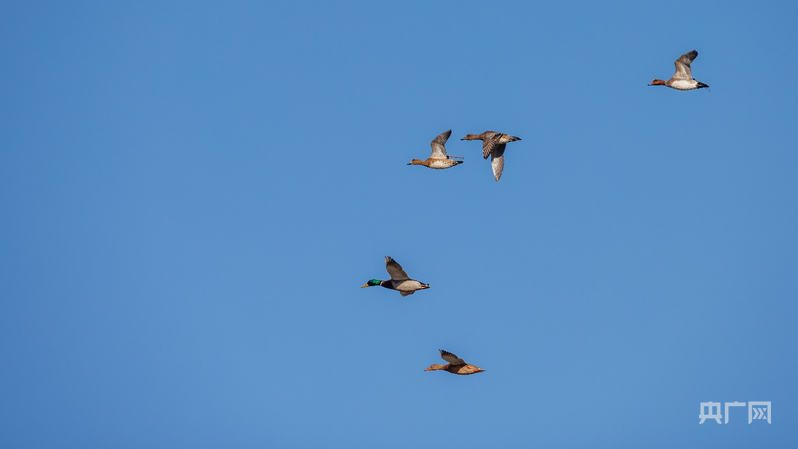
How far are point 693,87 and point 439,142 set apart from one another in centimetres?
1214

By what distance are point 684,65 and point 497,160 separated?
31.7ft

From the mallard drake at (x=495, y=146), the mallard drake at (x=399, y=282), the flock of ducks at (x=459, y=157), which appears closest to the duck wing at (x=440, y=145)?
the flock of ducks at (x=459, y=157)

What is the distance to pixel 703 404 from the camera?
63.2 metres

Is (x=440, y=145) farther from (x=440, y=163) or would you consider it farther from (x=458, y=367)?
(x=458, y=367)

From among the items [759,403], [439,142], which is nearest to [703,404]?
[759,403]

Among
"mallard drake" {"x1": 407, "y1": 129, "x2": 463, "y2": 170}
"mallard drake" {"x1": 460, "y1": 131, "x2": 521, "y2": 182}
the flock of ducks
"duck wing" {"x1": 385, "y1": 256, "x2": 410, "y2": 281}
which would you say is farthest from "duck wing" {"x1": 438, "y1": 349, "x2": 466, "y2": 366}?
"mallard drake" {"x1": 407, "y1": 129, "x2": 463, "y2": 170}

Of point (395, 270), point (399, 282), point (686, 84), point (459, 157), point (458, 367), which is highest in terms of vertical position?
point (686, 84)

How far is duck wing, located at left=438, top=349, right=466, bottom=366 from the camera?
3497 cm

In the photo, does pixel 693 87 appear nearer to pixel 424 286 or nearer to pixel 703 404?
pixel 424 286

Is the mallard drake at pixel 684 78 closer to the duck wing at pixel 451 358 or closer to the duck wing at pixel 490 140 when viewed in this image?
the duck wing at pixel 490 140

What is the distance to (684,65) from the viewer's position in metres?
41.1

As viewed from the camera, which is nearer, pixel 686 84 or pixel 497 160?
pixel 497 160

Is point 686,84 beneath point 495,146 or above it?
above

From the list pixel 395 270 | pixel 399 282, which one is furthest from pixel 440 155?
pixel 395 270
